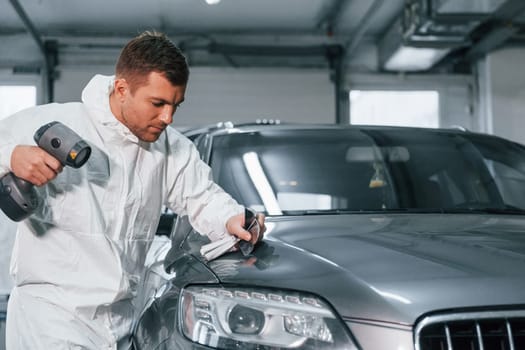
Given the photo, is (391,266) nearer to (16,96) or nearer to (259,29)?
(259,29)

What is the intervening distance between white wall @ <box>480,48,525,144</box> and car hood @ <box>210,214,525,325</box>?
956 cm

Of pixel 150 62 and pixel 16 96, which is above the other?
pixel 16 96

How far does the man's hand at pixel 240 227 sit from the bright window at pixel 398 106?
9.98m

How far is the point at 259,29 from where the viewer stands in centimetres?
1167

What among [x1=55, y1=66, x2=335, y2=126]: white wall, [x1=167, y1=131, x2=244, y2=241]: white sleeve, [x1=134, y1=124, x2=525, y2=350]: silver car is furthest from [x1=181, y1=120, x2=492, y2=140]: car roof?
[x1=55, y1=66, x2=335, y2=126]: white wall

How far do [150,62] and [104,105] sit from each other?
20 centimetres

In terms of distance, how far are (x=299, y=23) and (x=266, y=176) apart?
9.00m

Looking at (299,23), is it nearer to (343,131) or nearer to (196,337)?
(343,131)

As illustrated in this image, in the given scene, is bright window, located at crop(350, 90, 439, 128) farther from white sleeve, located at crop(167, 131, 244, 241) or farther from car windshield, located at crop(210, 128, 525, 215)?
white sleeve, located at crop(167, 131, 244, 241)

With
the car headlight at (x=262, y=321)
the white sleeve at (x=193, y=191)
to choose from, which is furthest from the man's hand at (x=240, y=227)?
the car headlight at (x=262, y=321)

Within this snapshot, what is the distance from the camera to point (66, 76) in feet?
37.3

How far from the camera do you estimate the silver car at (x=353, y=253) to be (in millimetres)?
1647

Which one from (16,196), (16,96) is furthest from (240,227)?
(16,96)

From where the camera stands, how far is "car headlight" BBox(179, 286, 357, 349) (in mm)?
1698
